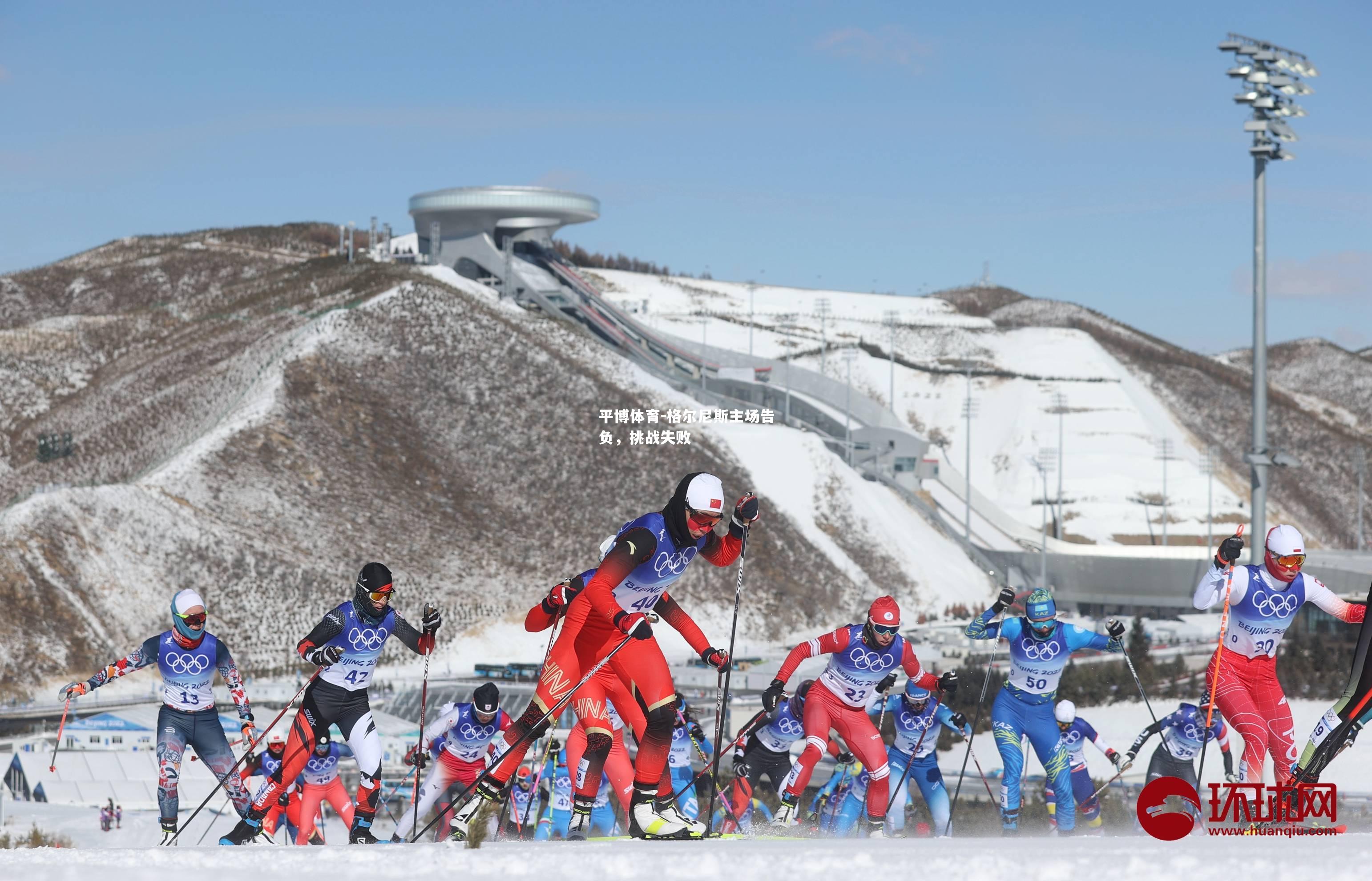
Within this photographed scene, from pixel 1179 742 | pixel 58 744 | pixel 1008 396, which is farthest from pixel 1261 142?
pixel 1008 396

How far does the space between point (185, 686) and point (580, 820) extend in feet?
14.2

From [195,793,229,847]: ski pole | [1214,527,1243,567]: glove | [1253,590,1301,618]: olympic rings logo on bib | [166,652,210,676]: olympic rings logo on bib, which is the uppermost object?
[1214,527,1243,567]: glove

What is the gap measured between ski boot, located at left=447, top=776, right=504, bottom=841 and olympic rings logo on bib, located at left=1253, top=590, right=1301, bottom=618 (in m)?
7.30

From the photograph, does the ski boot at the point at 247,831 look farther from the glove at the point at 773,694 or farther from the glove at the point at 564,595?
the glove at the point at 773,694

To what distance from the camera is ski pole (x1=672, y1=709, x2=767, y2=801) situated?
11617mm

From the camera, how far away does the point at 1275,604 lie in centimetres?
1270

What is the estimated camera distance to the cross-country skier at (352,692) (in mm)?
12398

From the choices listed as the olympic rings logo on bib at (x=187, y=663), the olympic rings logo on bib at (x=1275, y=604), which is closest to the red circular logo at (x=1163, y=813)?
the olympic rings logo on bib at (x=1275, y=604)

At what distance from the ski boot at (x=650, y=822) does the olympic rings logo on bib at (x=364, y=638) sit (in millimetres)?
3416

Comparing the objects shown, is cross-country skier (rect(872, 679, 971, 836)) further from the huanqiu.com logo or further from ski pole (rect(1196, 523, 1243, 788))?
the huanqiu.com logo

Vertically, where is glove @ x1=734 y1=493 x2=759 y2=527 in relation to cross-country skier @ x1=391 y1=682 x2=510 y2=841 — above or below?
above

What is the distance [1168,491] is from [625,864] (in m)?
88.0

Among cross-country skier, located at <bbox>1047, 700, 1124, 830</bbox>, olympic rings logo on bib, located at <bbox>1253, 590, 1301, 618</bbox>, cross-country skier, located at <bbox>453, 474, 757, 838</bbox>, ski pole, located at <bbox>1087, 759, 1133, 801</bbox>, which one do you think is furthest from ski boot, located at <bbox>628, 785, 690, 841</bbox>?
olympic rings logo on bib, located at <bbox>1253, 590, 1301, 618</bbox>

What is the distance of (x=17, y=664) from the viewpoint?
4241 centimetres
